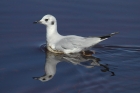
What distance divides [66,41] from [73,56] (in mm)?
391

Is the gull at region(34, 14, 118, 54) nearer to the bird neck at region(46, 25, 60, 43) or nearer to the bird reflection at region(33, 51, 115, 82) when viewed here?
the bird neck at region(46, 25, 60, 43)

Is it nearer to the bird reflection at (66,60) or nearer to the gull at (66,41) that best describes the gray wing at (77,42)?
the gull at (66,41)

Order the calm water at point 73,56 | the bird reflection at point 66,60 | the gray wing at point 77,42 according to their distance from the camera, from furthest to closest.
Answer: the gray wing at point 77,42, the bird reflection at point 66,60, the calm water at point 73,56

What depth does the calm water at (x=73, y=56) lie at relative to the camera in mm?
8938

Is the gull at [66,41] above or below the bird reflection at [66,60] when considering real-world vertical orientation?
above

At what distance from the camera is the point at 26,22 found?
38.5 ft

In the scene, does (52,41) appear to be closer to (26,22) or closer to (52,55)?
(52,55)

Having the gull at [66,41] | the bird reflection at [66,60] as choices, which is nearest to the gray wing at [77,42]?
the gull at [66,41]

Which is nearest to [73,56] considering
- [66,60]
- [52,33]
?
[66,60]

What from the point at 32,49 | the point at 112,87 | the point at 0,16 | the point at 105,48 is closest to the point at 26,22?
the point at 0,16

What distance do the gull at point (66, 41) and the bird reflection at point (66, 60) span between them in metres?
0.13

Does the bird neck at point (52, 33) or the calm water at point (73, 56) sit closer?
the calm water at point (73, 56)

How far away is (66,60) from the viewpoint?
10148 mm

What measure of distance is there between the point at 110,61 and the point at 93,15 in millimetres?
2682
